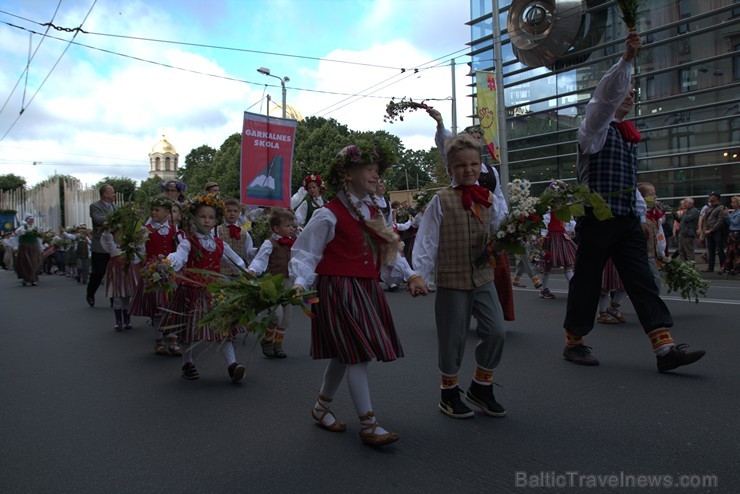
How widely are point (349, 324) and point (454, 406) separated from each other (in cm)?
103

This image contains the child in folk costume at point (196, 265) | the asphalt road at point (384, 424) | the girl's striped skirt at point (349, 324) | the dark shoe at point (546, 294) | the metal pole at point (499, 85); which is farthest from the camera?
the metal pole at point (499, 85)

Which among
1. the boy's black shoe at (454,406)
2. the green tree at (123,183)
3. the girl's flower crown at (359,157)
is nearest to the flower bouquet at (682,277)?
the boy's black shoe at (454,406)

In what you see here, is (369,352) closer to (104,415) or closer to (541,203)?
(541,203)

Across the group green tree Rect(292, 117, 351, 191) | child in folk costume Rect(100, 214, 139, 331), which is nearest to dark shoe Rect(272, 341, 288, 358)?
child in folk costume Rect(100, 214, 139, 331)

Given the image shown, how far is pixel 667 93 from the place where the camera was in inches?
902

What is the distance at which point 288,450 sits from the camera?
145 inches

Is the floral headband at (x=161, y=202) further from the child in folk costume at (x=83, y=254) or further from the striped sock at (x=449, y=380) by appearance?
the child in folk costume at (x=83, y=254)

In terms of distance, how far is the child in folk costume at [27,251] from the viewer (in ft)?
60.8

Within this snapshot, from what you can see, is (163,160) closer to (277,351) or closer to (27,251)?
(27,251)

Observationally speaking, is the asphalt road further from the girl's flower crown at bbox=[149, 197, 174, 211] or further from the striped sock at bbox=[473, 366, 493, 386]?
the girl's flower crown at bbox=[149, 197, 174, 211]

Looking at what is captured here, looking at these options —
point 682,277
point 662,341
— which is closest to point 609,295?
point 682,277

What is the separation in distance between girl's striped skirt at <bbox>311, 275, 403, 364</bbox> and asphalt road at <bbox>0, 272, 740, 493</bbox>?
484 mm

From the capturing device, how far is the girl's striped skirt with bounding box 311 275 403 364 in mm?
3697

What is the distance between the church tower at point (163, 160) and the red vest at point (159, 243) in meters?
128
